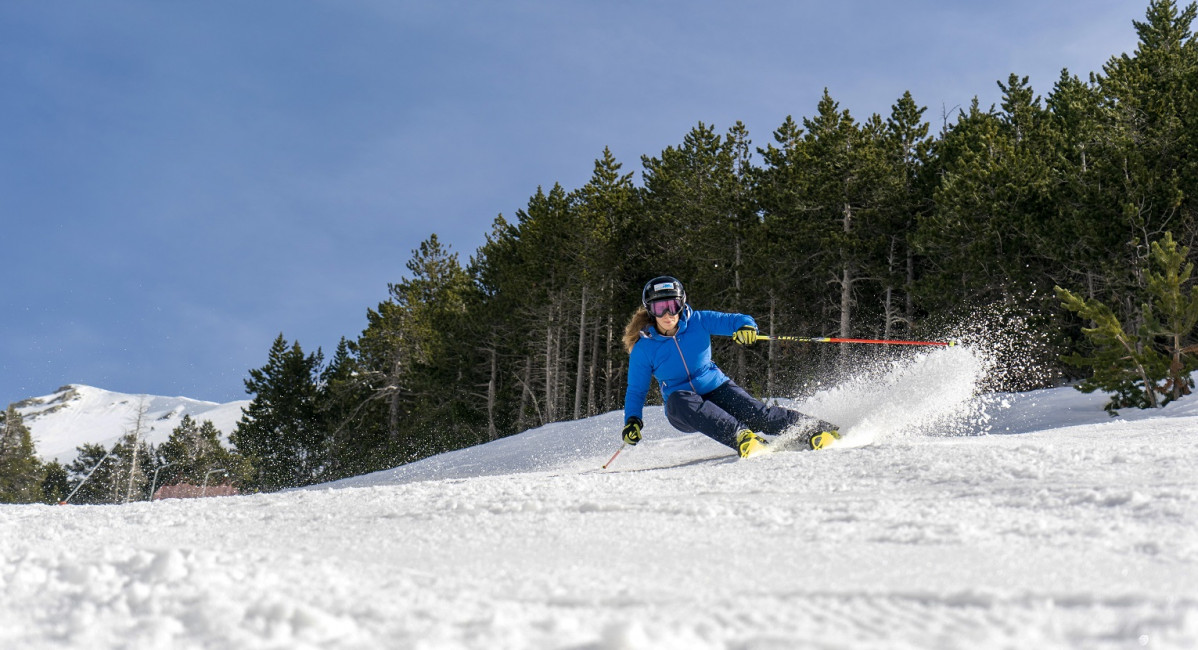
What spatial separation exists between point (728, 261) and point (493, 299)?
13095 millimetres

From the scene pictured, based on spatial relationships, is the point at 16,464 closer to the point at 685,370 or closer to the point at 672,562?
the point at 685,370

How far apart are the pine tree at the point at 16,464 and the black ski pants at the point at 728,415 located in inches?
2522

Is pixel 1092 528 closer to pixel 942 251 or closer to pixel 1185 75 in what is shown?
pixel 942 251

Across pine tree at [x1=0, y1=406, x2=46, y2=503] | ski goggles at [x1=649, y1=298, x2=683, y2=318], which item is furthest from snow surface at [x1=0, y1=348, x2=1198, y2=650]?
pine tree at [x1=0, y1=406, x2=46, y2=503]

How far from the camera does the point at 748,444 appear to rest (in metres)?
5.16

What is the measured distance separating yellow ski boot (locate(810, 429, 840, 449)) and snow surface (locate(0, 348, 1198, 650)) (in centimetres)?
129

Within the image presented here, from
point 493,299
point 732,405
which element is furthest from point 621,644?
point 493,299

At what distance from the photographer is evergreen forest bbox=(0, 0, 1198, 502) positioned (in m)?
16.2

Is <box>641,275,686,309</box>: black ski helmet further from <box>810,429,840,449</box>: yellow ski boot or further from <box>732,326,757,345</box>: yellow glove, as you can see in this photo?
<box>810,429,840,449</box>: yellow ski boot

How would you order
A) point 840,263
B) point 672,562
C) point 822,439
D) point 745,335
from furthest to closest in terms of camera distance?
point 840,263
point 745,335
point 822,439
point 672,562

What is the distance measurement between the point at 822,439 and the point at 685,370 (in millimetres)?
1113

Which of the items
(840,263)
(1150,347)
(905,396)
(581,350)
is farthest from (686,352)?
(581,350)

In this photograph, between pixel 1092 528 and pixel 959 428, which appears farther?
pixel 959 428

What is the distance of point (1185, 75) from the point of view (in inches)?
741
